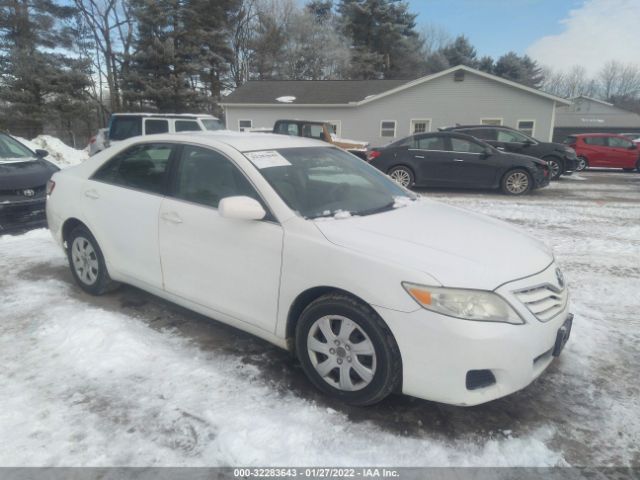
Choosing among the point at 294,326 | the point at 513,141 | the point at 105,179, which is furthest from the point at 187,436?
the point at 513,141

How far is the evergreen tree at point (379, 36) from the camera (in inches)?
1501

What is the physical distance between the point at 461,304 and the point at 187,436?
1.63 metres

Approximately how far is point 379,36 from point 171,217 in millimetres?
40666

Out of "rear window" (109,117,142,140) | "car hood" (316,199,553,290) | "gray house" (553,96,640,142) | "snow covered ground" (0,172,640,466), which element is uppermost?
"gray house" (553,96,640,142)

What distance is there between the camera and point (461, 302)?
2352 mm

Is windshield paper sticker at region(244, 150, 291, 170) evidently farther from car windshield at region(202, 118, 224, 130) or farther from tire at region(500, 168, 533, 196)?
car windshield at region(202, 118, 224, 130)

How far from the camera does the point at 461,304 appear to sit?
92.4 inches

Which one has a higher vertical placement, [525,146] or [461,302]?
[525,146]

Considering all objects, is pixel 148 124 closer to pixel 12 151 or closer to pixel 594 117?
pixel 12 151

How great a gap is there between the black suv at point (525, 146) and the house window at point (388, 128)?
8.93 m

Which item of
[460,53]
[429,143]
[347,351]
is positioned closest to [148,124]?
[429,143]

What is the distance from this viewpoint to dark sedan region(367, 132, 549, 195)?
36.2 ft

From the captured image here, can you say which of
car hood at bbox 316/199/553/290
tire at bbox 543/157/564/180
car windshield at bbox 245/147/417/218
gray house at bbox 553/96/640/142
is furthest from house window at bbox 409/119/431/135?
gray house at bbox 553/96/640/142

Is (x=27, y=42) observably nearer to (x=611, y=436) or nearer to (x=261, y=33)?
(x=261, y=33)
